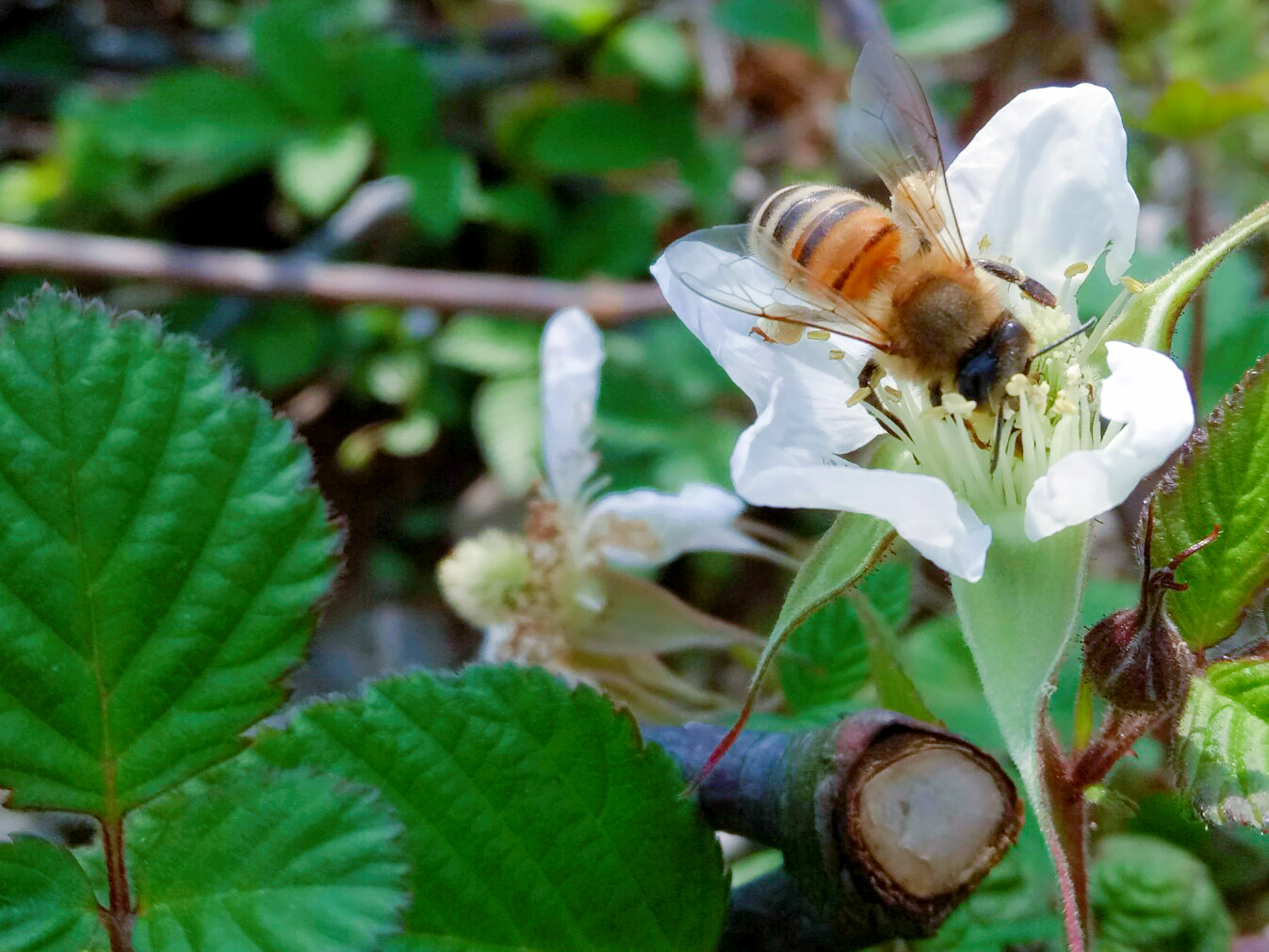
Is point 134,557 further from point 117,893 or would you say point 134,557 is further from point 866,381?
point 866,381

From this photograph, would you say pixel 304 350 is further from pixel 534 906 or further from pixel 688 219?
pixel 534 906

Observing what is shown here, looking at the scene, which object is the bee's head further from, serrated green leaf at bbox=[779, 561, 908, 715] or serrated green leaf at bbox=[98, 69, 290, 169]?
→ serrated green leaf at bbox=[98, 69, 290, 169]

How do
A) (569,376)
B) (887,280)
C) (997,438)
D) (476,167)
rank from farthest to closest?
(476,167)
(569,376)
(887,280)
(997,438)

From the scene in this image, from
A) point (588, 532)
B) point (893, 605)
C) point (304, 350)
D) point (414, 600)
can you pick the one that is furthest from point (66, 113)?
point (893, 605)

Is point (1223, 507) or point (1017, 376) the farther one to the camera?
point (1017, 376)

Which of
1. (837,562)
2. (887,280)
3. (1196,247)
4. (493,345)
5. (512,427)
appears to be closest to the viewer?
(837,562)

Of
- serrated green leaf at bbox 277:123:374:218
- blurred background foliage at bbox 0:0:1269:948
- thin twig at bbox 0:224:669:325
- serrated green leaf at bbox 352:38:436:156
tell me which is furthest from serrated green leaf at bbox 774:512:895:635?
serrated green leaf at bbox 352:38:436:156

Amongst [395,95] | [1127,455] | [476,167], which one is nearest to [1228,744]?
[1127,455]
